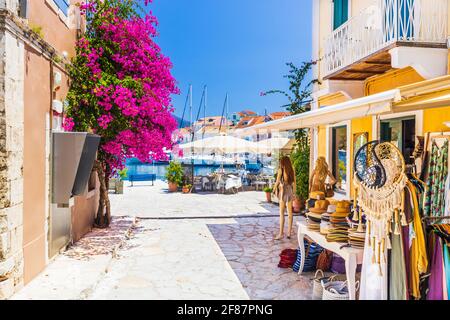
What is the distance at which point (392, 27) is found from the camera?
730 cm

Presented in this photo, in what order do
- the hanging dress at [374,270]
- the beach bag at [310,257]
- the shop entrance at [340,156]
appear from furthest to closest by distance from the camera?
the shop entrance at [340,156] → the beach bag at [310,257] → the hanging dress at [374,270]

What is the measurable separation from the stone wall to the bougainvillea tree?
236cm

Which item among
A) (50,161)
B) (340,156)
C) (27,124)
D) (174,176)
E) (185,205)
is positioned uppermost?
(27,124)

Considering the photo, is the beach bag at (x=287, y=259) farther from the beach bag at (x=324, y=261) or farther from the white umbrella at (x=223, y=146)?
the white umbrella at (x=223, y=146)

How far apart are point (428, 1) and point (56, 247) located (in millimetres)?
7772

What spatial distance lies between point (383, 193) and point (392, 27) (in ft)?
13.9

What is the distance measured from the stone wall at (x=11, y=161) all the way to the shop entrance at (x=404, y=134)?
639 cm

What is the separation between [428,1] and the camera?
7.10 meters

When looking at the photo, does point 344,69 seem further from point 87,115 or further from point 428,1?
point 87,115

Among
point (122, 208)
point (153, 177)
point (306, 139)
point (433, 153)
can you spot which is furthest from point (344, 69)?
point (153, 177)

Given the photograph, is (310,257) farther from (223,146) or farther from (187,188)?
(223,146)

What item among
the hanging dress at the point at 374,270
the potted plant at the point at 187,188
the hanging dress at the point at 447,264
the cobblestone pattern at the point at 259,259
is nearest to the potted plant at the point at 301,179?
the cobblestone pattern at the point at 259,259

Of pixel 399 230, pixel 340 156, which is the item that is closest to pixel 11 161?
pixel 399 230

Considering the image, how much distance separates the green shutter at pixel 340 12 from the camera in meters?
10.7
